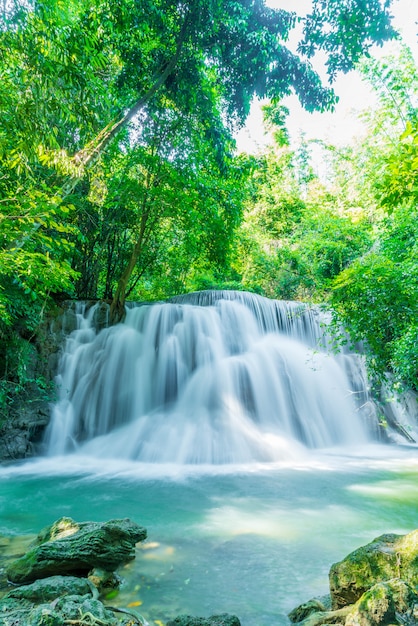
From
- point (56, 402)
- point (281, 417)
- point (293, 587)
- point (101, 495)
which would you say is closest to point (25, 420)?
point (56, 402)

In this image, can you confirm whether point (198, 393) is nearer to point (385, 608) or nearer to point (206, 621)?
point (206, 621)

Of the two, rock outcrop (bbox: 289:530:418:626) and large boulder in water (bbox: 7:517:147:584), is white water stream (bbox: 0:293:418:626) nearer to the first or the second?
large boulder in water (bbox: 7:517:147:584)

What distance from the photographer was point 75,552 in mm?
2664

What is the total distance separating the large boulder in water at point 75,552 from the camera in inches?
Answer: 101

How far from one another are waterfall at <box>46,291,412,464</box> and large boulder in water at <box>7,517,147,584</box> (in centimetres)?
A: 424

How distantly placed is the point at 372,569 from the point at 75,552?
2062 millimetres

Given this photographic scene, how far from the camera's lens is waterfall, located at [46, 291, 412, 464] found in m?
7.85

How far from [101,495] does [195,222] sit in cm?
645

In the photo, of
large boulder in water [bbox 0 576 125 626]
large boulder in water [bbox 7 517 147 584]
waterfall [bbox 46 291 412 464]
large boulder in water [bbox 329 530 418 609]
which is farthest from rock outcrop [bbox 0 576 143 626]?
waterfall [bbox 46 291 412 464]

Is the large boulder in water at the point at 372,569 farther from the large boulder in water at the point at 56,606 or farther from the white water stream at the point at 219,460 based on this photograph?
the large boulder in water at the point at 56,606

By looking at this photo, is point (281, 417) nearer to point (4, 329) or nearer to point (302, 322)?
point (302, 322)

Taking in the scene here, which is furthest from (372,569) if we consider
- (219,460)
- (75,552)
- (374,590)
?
(219,460)

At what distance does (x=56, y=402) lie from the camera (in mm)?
8883

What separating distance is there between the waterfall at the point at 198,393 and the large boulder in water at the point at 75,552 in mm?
4245
